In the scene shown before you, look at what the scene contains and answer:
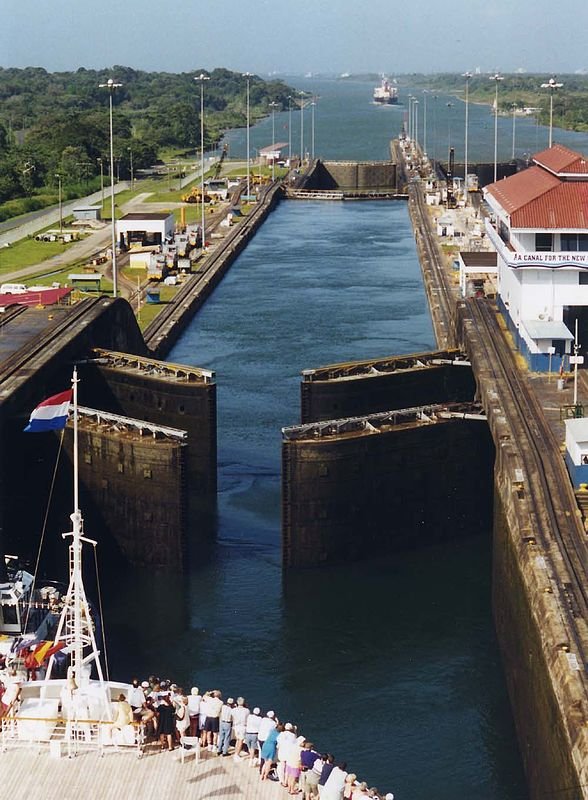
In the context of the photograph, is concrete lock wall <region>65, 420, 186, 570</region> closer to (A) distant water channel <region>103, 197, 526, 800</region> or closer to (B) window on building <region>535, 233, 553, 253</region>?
(A) distant water channel <region>103, 197, 526, 800</region>

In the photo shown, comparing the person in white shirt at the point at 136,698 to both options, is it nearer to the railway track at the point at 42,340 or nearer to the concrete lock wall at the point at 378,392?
the railway track at the point at 42,340

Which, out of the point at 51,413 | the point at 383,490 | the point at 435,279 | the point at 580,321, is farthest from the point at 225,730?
the point at 435,279

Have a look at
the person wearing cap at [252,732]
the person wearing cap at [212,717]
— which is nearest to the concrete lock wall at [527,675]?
the person wearing cap at [252,732]

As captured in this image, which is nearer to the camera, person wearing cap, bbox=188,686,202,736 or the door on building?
person wearing cap, bbox=188,686,202,736

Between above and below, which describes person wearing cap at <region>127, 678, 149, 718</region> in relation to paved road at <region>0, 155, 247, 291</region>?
above

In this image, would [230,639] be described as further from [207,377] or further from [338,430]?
[207,377]

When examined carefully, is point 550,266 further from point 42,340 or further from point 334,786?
point 334,786

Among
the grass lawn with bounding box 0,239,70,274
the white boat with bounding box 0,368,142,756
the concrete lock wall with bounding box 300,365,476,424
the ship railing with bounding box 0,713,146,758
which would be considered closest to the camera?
the ship railing with bounding box 0,713,146,758

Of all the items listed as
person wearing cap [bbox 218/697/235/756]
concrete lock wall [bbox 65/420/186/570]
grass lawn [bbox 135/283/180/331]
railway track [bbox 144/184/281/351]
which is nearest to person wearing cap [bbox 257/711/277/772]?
person wearing cap [bbox 218/697/235/756]
